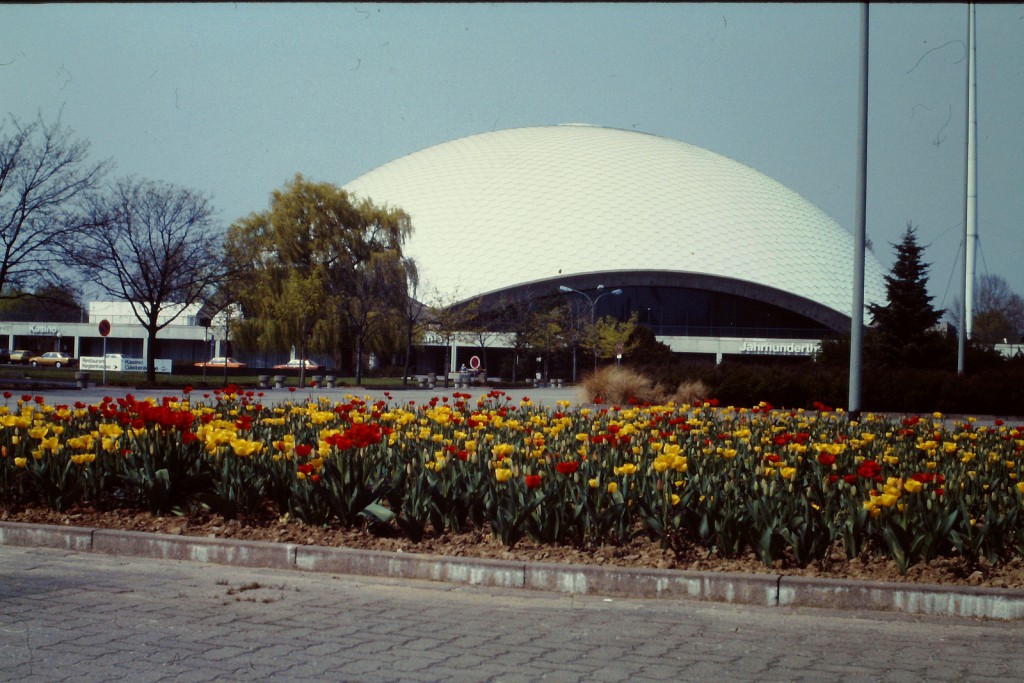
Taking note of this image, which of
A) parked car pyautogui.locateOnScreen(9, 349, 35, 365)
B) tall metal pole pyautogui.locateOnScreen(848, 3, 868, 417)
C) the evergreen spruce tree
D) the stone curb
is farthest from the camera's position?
parked car pyautogui.locateOnScreen(9, 349, 35, 365)

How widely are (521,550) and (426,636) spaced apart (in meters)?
1.71

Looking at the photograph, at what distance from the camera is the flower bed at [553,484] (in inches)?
242

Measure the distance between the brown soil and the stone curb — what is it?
0.25 m

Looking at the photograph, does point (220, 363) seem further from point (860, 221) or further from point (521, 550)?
point (521, 550)

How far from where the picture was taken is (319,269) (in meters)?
42.9

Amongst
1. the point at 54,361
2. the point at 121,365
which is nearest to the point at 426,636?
the point at 121,365

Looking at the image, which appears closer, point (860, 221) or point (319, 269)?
point (860, 221)

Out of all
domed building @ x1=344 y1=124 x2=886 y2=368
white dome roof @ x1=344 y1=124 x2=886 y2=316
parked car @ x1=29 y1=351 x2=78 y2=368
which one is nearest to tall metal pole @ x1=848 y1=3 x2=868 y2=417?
white dome roof @ x1=344 y1=124 x2=886 y2=316

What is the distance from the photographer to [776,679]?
4.29 metres

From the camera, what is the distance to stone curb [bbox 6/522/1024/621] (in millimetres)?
5570

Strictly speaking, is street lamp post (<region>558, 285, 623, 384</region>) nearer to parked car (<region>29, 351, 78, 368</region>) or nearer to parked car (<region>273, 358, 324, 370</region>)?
parked car (<region>273, 358, 324, 370</region>)

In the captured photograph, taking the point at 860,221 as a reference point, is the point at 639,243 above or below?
above

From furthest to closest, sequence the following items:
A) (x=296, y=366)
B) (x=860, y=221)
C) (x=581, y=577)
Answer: (x=296, y=366) < (x=860, y=221) < (x=581, y=577)

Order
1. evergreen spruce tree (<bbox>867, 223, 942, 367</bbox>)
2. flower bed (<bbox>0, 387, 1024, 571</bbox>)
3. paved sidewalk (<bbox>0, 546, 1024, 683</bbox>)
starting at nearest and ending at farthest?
paved sidewalk (<bbox>0, 546, 1024, 683</bbox>)
flower bed (<bbox>0, 387, 1024, 571</bbox>)
evergreen spruce tree (<bbox>867, 223, 942, 367</bbox>)
